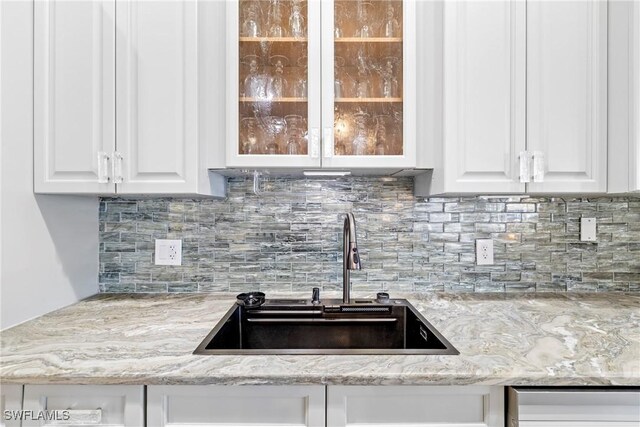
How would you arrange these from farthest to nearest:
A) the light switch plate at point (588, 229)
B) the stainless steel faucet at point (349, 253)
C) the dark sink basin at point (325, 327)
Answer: the light switch plate at point (588, 229) < the dark sink basin at point (325, 327) < the stainless steel faucet at point (349, 253)

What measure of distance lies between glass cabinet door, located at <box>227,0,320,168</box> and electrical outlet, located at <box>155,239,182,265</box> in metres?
0.54

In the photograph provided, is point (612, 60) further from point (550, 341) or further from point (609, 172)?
point (550, 341)

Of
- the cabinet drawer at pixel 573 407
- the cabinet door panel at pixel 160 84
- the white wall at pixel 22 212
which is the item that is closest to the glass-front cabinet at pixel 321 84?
the cabinet door panel at pixel 160 84

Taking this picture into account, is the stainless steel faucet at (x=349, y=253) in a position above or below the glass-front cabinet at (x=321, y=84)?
below

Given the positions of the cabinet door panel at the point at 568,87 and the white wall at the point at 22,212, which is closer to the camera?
the white wall at the point at 22,212

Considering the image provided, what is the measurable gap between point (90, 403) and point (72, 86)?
1.05 m

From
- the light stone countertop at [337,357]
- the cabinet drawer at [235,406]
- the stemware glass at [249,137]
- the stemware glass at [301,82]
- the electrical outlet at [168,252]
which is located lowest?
the cabinet drawer at [235,406]

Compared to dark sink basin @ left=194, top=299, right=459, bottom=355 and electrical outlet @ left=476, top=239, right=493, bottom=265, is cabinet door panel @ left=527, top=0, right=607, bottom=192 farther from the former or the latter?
dark sink basin @ left=194, top=299, right=459, bottom=355

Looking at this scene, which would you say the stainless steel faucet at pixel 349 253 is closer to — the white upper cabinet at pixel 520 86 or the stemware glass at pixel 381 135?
the stemware glass at pixel 381 135

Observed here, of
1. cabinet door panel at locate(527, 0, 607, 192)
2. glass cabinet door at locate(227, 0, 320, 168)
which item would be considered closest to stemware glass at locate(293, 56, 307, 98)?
glass cabinet door at locate(227, 0, 320, 168)

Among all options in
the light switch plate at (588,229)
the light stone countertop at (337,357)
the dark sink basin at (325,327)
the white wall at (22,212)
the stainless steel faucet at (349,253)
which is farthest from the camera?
the light switch plate at (588,229)

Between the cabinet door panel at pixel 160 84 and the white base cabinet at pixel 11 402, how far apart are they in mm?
718

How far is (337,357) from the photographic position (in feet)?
3.43

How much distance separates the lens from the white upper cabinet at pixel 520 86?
1.41 meters
